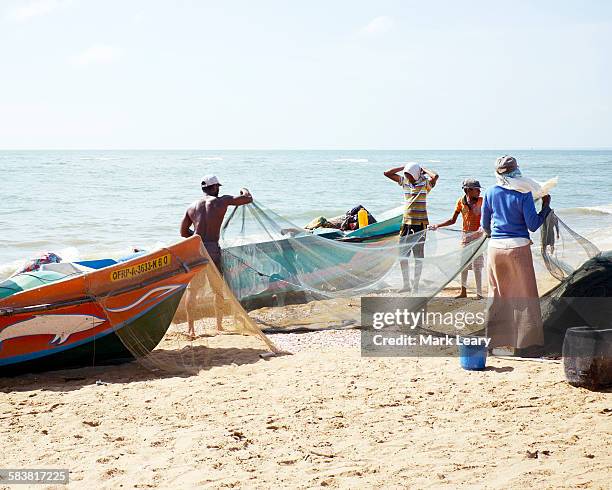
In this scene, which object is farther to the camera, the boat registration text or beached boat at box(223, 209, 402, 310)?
beached boat at box(223, 209, 402, 310)

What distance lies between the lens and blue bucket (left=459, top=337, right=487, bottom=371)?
5.65m

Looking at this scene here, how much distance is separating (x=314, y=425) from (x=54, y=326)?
8.20 ft

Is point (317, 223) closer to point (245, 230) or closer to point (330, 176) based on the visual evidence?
point (245, 230)

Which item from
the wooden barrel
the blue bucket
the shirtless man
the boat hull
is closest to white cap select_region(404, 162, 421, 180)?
the shirtless man

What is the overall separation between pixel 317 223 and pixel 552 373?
238 inches

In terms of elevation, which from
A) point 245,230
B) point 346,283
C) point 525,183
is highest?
point 525,183

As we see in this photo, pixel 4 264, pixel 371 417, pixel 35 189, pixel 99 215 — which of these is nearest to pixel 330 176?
pixel 35 189

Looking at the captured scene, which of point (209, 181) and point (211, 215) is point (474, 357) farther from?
point (209, 181)

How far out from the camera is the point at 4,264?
14.9 m

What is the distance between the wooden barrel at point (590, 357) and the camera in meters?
5.00

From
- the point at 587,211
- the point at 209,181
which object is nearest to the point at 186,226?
the point at 209,181

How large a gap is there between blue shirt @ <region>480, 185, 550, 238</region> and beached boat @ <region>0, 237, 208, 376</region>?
2.43 m

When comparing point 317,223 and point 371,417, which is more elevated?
point 317,223

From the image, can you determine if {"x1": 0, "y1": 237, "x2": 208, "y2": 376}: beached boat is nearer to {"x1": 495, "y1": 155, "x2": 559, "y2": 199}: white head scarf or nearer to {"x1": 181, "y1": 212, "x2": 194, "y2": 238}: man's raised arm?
{"x1": 181, "y1": 212, "x2": 194, "y2": 238}: man's raised arm
